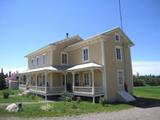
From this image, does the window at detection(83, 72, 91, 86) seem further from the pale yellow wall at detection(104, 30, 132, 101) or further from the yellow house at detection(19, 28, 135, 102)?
the pale yellow wall at detection(104, 30, 132, 101)

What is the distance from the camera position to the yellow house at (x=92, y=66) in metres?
22.5

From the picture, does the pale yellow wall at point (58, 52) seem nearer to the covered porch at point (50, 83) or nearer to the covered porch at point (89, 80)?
the covered porch at point (50, 83)

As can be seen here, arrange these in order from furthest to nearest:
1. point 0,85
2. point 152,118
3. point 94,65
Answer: point 0,85, point 94,65, point 152,118

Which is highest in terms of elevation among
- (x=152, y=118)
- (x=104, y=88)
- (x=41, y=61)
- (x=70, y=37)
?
(x=70, y=37)

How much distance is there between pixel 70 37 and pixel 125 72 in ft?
35.3

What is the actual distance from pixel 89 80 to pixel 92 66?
3776 mm

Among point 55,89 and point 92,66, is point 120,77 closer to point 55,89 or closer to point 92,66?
point 92,66

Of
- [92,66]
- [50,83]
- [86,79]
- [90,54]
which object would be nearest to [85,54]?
[90,54]

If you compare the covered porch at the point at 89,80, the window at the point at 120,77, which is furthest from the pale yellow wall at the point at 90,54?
the window at the point at 120,77

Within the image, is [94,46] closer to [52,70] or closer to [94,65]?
[94,65]

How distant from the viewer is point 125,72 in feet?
82.4

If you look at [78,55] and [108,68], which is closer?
[108,68]

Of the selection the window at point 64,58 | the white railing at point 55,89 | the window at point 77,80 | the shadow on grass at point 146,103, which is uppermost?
the window at point 64,58

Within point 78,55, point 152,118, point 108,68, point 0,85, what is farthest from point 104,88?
point 0,85
